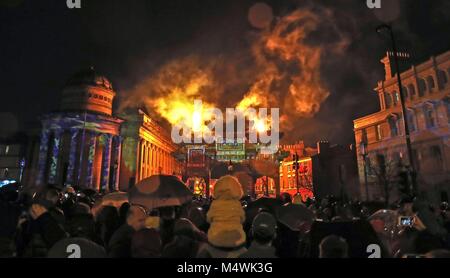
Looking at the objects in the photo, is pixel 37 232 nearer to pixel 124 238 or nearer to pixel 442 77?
pixel 124 238

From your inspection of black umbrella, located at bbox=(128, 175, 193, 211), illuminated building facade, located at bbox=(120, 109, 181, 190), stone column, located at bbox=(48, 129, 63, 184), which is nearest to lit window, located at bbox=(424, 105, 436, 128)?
black umbrella, located at bbox=(128, 175, 193, 211)

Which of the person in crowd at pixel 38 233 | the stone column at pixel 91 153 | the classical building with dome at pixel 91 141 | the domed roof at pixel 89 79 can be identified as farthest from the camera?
the domed roof at pixel 89 79

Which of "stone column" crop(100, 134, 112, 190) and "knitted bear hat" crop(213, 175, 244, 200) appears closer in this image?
"knitted bear hat" crop(213, 175, 244, 200)

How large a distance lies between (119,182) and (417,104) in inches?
1930

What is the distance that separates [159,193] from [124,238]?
2.69m

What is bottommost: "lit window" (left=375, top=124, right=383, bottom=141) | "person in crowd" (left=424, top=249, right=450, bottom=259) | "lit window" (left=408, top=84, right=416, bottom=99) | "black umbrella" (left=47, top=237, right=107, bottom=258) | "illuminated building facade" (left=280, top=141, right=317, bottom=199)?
"black umbrella" (left=47, top=237, right=107, bottom=258)

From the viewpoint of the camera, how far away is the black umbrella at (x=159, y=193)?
6.68 metres

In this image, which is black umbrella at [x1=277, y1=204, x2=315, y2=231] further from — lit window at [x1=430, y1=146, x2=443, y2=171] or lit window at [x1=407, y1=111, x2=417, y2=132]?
lit window at [x1=407, y1=111, x2=417, y2=132]

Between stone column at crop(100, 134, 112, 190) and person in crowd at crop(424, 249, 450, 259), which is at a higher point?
stone column at crop(100, 134, 112, 190)

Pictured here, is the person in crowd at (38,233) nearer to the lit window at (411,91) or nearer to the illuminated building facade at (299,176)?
the lit window at (411,91)

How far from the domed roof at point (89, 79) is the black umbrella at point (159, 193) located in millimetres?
56862

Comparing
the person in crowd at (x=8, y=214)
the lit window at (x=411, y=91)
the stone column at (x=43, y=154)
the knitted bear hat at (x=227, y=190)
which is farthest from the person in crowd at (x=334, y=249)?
the stone column at (x=43, y=154)

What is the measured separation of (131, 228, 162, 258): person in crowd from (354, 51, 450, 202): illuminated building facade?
27104 millimetres

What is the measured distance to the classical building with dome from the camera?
49.8 m
